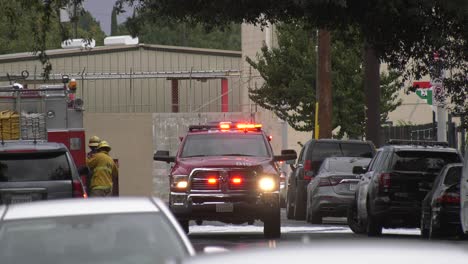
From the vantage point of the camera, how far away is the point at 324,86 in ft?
124

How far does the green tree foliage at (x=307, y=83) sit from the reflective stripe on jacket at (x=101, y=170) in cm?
2293

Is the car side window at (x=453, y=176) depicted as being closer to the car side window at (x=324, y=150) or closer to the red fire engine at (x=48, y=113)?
the red fire engine at (x=48, y=113)

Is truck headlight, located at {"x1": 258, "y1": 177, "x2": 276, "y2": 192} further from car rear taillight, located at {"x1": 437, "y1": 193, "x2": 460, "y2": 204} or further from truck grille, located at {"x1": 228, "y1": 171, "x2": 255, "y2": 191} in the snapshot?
car rear taillight, located at {"x1": 437, "y1": 193, "x2": 460, "y2": 204}

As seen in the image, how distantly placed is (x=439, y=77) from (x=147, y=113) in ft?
104

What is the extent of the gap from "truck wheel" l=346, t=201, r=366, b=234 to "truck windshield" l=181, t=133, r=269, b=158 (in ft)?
9.59

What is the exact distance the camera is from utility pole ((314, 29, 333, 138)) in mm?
37297

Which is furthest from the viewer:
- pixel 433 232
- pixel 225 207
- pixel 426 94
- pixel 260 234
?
pixel 426 94

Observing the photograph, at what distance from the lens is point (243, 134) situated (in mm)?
23812

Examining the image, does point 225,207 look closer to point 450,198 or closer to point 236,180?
point 236,180

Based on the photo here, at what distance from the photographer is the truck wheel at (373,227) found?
79.2 feet

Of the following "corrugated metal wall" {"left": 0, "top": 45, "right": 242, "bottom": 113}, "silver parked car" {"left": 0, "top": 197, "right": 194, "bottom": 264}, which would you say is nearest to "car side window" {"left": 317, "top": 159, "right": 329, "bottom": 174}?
"silver parked car" {"left": 0, "top": 197, "right": 194, "bottom": 264}

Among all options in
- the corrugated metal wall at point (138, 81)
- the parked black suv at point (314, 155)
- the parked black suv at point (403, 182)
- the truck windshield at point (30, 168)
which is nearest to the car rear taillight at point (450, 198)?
the parked black suv at point (403, 182)

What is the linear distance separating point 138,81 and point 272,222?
3930 centimetres

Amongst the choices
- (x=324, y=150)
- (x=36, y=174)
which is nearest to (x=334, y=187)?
(x=324, y=150)
